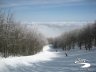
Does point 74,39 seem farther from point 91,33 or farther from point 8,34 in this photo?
point 8,34

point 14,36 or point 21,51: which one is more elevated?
point 14,36

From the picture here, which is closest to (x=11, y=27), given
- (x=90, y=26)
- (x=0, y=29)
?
(x=0, y=29)

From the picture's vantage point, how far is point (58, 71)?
2400 cm

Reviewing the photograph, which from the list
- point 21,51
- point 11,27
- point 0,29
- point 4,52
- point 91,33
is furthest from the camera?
point 91,33

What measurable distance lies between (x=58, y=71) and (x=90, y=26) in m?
77.2

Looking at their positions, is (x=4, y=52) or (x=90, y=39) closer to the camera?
(x=4, y=52)

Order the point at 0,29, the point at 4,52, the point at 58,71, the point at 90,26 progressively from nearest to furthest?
the point at 58,71 < the point at 4,52 < the point at 0,29 < the point at 90,26

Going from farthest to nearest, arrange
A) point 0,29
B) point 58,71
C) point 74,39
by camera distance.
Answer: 1. point 74,39
2. point 0,29
3. point 58,71

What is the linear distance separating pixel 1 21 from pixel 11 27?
4.41m

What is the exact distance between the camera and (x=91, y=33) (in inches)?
3580

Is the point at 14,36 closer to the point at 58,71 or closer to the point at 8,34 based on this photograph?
the point at 8,34

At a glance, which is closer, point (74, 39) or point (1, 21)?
point (1, 21)

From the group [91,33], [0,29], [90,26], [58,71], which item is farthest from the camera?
[90,26]

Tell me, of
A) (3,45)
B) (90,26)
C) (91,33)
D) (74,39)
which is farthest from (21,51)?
(74,39)
